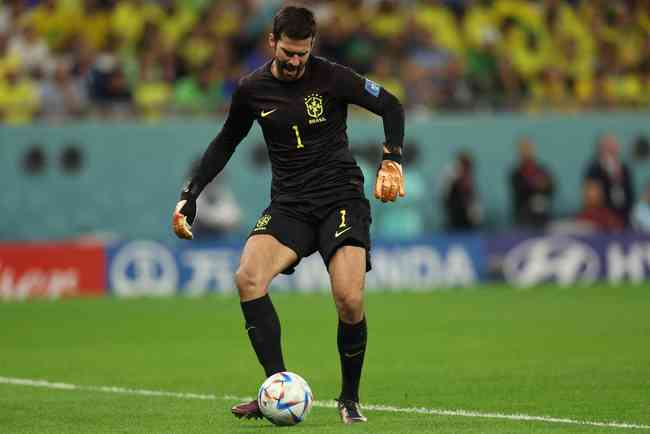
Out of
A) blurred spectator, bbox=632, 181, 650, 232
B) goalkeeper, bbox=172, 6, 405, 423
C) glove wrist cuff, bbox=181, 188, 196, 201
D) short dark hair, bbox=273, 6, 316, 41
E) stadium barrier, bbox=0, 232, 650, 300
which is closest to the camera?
short dark hair, bbox=273, 6, 316, 41

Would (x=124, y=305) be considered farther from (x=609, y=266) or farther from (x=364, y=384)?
(x=364, y=384)

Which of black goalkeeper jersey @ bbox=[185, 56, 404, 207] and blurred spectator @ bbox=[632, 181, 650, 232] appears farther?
blurred spectator @ bbox=[632, 181, 650, 232]

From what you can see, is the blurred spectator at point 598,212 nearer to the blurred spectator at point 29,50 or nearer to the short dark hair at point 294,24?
the blurred spectator at point 29,50

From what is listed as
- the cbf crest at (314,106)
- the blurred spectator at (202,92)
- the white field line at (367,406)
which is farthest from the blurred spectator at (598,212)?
the cbf crest at (314,106)

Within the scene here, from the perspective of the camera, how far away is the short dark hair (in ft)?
27.8

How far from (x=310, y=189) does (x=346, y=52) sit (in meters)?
14.8

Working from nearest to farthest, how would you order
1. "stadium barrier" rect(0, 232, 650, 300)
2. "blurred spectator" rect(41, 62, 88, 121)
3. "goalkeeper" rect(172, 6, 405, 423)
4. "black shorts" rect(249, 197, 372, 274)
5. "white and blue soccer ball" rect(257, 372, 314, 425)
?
"white and blue soccer ball" rect(257, 372, 314, 425) < "goalkeeper" rect(172, 6, 405, 423) < "black shorts" rect(249, 197, 372, 274) < "stadium barrier" rect(0, 232, 650, 300) < "blurred spectator" rect(41, 62, 88, 121)

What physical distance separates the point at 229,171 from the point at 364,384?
44.4 ft

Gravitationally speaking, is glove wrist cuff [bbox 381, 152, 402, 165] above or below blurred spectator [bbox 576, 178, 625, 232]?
above

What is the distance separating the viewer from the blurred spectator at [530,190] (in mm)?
23391

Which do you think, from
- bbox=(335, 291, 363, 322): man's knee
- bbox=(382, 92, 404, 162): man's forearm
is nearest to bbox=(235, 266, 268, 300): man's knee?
bbox=(335, 291, 363, 322): man's knee

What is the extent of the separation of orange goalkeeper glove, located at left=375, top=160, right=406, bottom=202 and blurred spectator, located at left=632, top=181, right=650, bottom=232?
1576cm

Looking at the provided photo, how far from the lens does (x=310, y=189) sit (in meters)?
8.87

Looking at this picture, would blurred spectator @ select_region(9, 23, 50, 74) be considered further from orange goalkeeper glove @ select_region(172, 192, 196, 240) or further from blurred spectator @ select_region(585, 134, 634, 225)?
orange goalkeeper glove @ select_region(172, 192, 196, 240)
